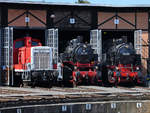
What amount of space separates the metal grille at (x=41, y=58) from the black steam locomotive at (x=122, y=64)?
16.4 ft

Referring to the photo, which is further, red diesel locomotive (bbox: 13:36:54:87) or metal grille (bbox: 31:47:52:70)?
metal grille (bbox: 31:47:52:70)

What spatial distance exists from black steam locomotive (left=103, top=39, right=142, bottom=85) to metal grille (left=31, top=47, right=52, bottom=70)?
4986mm

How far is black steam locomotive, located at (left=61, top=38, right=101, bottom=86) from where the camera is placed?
28.9 m

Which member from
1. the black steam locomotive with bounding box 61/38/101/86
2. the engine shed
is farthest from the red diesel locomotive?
the black steam locomotive with bounding box 61/38/101/86

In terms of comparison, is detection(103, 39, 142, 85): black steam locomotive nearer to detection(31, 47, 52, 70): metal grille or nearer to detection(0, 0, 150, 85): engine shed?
detection(0, 0, 150, 85): engine shed

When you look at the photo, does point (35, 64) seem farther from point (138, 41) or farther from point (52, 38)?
point (138, 41)

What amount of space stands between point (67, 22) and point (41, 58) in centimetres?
628

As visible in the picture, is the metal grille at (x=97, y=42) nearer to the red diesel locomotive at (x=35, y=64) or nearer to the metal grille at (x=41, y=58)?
the red diesel locomotive at (x=35, y=64)

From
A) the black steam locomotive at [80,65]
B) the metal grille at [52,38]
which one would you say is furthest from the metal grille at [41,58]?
the metal grille at [52,38]

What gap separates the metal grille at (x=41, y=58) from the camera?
26188 mm

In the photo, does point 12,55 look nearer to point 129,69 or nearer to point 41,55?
point 41,55

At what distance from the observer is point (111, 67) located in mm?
29891

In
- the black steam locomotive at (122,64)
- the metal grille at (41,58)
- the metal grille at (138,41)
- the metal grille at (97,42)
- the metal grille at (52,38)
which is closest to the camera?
the metal grille at (41,58)

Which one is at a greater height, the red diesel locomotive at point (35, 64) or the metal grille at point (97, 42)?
the metal grille at point (97, 42)
